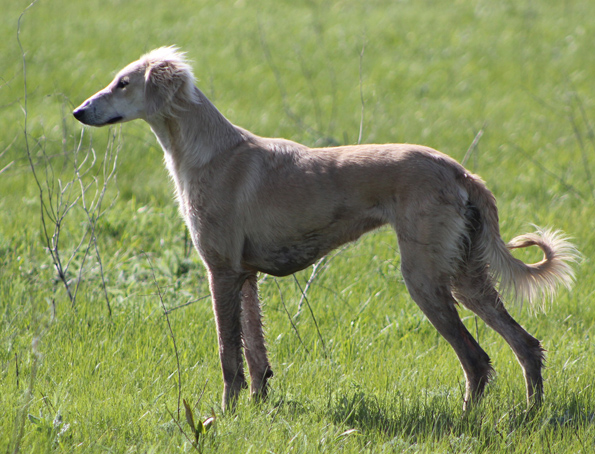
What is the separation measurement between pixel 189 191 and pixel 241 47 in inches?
359

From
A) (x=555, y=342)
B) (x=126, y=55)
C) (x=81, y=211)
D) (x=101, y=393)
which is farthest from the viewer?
(x=126, y=55)

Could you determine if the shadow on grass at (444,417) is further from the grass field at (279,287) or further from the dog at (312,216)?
the dog at (312,216)

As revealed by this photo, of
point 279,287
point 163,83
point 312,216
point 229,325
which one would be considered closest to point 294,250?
point 312,216

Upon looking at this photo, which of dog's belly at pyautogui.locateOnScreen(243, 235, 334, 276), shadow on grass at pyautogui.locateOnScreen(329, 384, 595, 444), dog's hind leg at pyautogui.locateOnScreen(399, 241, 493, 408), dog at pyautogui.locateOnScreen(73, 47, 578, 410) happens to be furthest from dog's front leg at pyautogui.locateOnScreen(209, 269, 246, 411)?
dog's hind leg at pyautogui.locateOnScreen(399, 241, 493, 408)

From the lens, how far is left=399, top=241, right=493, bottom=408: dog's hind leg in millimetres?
3553

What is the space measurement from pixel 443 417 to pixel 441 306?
0.59 metres

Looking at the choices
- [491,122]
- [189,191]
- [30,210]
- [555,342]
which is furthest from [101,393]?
[491,122]

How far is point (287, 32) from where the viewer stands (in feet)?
43.5

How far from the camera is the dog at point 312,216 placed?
3.55m

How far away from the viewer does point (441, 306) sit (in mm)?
3588

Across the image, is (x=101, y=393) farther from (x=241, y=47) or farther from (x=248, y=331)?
(x=241, y=47)

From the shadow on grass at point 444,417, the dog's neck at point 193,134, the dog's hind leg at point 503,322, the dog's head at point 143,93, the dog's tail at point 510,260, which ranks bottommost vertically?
the shadow on grass at point 444,417

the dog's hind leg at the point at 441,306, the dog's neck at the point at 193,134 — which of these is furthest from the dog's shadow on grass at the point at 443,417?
the dog's neck at the point at 193,134

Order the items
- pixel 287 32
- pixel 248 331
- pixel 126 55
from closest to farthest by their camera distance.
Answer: pixel 248 331
pixel 126 55
pixel 287 32
